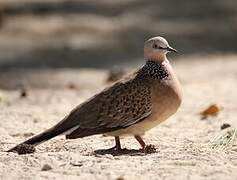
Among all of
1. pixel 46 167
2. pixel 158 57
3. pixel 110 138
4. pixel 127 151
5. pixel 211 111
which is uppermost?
pixel 158 57

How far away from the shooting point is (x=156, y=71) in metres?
8.12

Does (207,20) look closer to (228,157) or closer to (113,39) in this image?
(113,39)

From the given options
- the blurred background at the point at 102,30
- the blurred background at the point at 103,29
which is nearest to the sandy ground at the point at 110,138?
the blurred background at the point at 102,30

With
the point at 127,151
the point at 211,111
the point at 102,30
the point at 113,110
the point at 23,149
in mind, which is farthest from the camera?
the point at 102,30

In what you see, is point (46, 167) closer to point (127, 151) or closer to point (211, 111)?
point (127, 151)

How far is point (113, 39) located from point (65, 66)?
2.61 metres

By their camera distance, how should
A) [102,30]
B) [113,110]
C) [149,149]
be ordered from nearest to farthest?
[149,149]
[113,110]
[102,30]

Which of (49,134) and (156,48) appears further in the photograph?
(156,48)

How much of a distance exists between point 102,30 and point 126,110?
10.6 m

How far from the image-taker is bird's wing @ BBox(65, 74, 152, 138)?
790cm

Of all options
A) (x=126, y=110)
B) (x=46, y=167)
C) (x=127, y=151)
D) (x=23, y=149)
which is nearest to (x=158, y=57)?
(x=126, y=110)

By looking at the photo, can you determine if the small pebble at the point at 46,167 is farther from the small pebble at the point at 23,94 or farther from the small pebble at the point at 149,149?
the small pebble at the point at 23,94

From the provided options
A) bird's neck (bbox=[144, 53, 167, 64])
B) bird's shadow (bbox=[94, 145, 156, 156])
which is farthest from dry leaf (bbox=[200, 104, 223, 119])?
bird's shadow (bbox=[94, 145, 156, 156])

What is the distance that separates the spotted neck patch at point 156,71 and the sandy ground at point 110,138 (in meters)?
0.67
